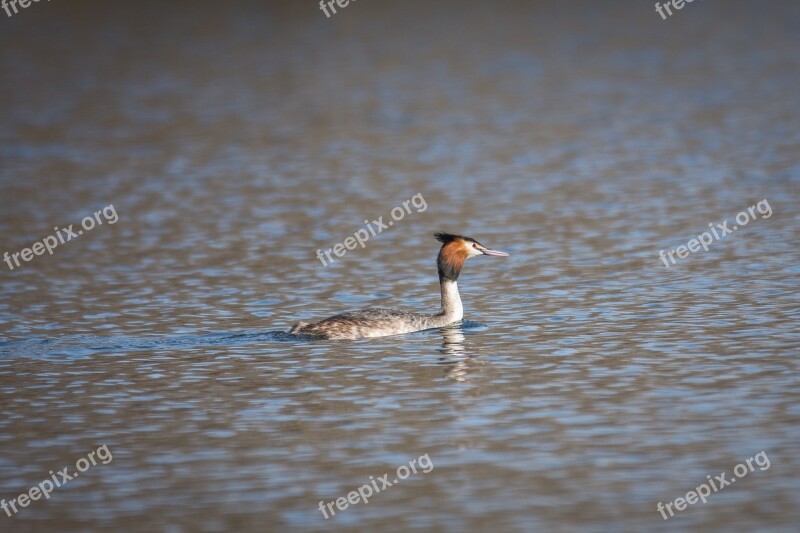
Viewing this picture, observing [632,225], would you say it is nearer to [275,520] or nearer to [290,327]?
[290,327]

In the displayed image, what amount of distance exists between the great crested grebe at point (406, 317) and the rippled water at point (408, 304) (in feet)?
0.66

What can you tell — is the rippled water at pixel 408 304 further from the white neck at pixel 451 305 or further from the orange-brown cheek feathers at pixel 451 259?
the orange-brown cheek feathers at pixel 451 259

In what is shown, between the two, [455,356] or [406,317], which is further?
[406,317]

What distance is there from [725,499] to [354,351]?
280 inches

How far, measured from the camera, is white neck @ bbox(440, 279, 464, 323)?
20266 millimetres

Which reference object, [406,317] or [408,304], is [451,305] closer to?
[406,317]

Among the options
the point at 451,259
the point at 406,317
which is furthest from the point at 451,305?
the point at 406,317

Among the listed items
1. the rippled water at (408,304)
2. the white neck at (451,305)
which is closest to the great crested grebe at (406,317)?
the white neck at (451,305)

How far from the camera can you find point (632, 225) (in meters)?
28.1

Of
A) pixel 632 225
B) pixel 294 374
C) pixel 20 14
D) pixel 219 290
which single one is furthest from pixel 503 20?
pixel 294 374

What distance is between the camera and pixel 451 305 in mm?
20297

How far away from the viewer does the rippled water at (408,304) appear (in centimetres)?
1298

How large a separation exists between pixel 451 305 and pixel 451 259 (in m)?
0.72

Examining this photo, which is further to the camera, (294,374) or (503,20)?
(503,20)
